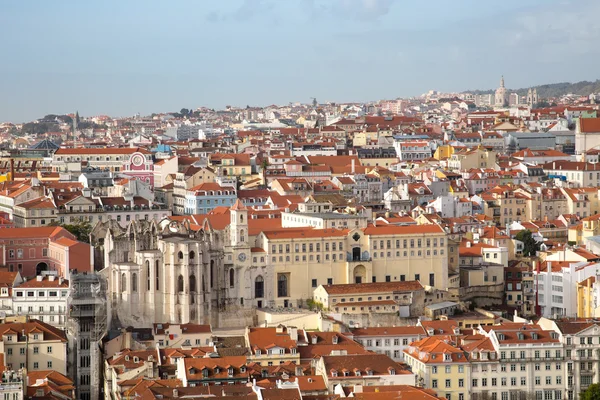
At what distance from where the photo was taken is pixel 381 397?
44.4m

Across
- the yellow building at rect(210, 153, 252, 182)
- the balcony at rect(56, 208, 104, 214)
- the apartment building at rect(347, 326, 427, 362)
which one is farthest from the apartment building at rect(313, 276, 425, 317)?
the yellow building at rect(210, 153, 252, 182)

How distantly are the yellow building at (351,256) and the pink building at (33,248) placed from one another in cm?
888

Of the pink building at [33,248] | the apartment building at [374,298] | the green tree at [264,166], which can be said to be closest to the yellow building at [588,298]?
the apartment building at [374,298]

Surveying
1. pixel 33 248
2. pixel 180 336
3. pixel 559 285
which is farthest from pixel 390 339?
pixel 33 248

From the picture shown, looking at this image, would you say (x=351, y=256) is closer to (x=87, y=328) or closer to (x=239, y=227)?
(x=239, y=227)

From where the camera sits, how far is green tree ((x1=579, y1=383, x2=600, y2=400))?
48781mm

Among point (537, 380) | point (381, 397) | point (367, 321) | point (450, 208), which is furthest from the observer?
point (450, 208)

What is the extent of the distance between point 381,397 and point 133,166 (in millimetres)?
57187

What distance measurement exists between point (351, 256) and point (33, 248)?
563 inches

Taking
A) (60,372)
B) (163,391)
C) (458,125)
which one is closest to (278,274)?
(60,372)

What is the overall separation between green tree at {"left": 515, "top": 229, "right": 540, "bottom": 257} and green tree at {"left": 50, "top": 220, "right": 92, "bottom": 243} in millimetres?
20352

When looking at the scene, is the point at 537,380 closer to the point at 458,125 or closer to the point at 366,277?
the point at 366,277

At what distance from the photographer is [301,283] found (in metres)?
63.1

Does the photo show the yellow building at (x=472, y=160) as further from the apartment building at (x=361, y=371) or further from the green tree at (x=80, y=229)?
the apartment building at (x=361, y=371)
